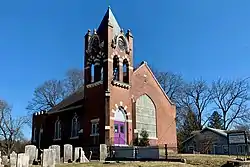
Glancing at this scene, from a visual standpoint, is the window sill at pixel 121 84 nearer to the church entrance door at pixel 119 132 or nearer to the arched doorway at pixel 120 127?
the arched doorway at pixel 120 127

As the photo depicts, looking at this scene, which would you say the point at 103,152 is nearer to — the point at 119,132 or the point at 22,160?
the point at 119,132

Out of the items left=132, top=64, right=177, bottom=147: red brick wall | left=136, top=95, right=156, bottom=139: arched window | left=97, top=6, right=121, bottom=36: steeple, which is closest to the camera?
left=97, top=6, right=121, bottom=36: steeple

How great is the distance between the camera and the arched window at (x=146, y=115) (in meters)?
35.3

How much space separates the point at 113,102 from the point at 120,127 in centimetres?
267

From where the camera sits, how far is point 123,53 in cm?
3478

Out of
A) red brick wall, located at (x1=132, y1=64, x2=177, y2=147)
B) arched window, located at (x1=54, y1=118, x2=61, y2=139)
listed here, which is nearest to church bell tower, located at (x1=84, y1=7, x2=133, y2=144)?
red brick wall, located at (x1=132, y1=64, x2=177, y2=147)

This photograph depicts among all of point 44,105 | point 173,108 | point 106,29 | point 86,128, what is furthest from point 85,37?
point 44,105

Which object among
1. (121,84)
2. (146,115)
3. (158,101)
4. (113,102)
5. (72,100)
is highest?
(121,84)

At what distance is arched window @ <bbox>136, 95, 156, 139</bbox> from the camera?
116ft

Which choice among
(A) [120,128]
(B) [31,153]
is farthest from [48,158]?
(A) [120,128]

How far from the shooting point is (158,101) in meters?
38.6

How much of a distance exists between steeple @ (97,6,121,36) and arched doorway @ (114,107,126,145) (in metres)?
8.33

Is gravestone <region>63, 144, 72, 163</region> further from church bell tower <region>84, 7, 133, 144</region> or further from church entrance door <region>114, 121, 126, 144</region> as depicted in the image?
church entrance door <region>114, 121, 126, 144</region>

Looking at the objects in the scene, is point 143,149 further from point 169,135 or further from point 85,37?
point 85,37
